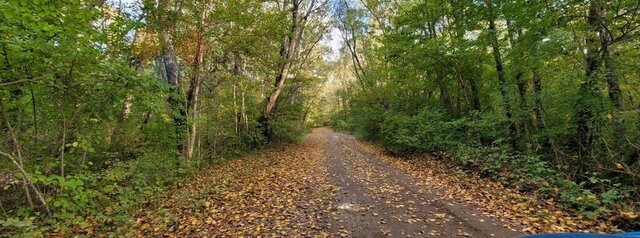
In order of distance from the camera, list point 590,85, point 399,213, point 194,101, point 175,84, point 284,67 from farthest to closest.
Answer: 1. point 284,67
2. point 194,101
3. point 175,84
4. point 590,85
5. point 399,213

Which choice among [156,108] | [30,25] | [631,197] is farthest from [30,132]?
[631,197]

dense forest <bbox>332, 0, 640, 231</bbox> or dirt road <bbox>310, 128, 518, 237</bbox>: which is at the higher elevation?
dense forest <bbox>332, 0, 640, 231</bbox>

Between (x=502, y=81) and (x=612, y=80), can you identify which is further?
(x=502, y=81)

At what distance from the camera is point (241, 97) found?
48.3 ft

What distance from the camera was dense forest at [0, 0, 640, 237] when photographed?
15.4 ft

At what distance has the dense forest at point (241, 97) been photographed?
469cm

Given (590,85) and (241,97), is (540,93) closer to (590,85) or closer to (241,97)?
(590,85)

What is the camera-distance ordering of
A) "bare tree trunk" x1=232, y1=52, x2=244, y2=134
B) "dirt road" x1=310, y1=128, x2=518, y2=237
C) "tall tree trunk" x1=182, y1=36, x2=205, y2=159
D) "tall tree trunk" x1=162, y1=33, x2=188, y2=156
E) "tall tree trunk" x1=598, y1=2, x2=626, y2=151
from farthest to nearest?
1. "bare tree trunk" x1=232, y1=52, x2=244, y2=134
2. "tall tree trunk" x1=182, y1=36, x2=205, y2=159
3. "tall tree trunk" x1=162, y1=33, x2=188, y2=156
4. "tall tree trunk" x1=598, y1=2, x2=626, y2=151
5. "dirt road" x1=310, y1=128, x2=518, y2=237

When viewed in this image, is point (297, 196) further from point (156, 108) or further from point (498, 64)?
point (498, 64)

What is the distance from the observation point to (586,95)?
21.9 ft

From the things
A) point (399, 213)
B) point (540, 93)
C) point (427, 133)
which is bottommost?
point (399, 213)

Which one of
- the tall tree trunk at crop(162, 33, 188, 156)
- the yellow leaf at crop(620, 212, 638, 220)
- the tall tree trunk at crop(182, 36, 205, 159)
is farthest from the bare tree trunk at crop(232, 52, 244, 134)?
the yellow leaf at crop(620, 212, 638, 220)

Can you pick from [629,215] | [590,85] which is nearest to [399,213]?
[629,215]

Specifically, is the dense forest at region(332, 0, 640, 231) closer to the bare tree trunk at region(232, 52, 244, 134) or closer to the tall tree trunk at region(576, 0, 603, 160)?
the tall tree trunk at region(576, 0, 603, 160)
